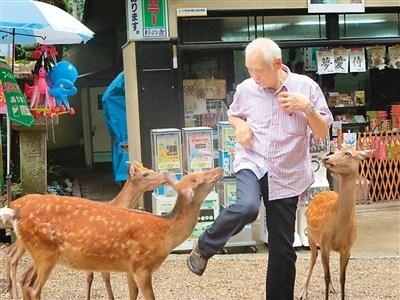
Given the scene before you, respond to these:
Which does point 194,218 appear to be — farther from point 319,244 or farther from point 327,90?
point 327,90

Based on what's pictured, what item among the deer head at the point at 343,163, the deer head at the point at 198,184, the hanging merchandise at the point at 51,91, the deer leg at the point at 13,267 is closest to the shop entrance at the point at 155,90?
the hanging merchandise at the point at 51,91

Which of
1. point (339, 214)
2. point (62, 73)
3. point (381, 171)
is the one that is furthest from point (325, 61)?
point (339, 214)

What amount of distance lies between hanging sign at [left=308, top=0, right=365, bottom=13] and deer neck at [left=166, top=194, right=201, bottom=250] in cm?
498

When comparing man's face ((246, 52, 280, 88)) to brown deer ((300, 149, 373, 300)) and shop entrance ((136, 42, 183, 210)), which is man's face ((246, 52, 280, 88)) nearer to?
brown deer ((300, 149, 373, 300))

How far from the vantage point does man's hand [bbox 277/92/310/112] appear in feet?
11.9

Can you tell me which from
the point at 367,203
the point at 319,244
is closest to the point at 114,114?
the point at 367,203

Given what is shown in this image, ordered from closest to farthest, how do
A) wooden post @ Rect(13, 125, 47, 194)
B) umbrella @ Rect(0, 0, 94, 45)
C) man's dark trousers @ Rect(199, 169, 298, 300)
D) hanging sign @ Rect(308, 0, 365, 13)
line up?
man's dark trousers @ Rect(199, 169, 298, 300) → umbrella @ Rect(0, 0, 94, 45) → wooden post @ Rect(13, 125, 47, 194) → hanging sign @ Rect(308, 0, 365, 13)

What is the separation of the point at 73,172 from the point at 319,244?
1049 centimetres

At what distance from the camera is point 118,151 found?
34.4 feet

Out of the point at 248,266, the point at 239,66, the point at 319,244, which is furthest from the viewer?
the point at 239,66

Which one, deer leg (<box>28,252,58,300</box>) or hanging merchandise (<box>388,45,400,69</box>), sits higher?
hanging merchandise (<box>388,45,400,69</box>)

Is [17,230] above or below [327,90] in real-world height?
below

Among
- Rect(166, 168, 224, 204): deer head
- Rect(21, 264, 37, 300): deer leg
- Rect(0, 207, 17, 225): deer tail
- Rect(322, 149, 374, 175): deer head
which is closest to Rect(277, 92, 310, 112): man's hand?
Rect(166, 168, 224, 204): deer head

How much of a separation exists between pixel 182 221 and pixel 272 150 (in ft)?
2.26
